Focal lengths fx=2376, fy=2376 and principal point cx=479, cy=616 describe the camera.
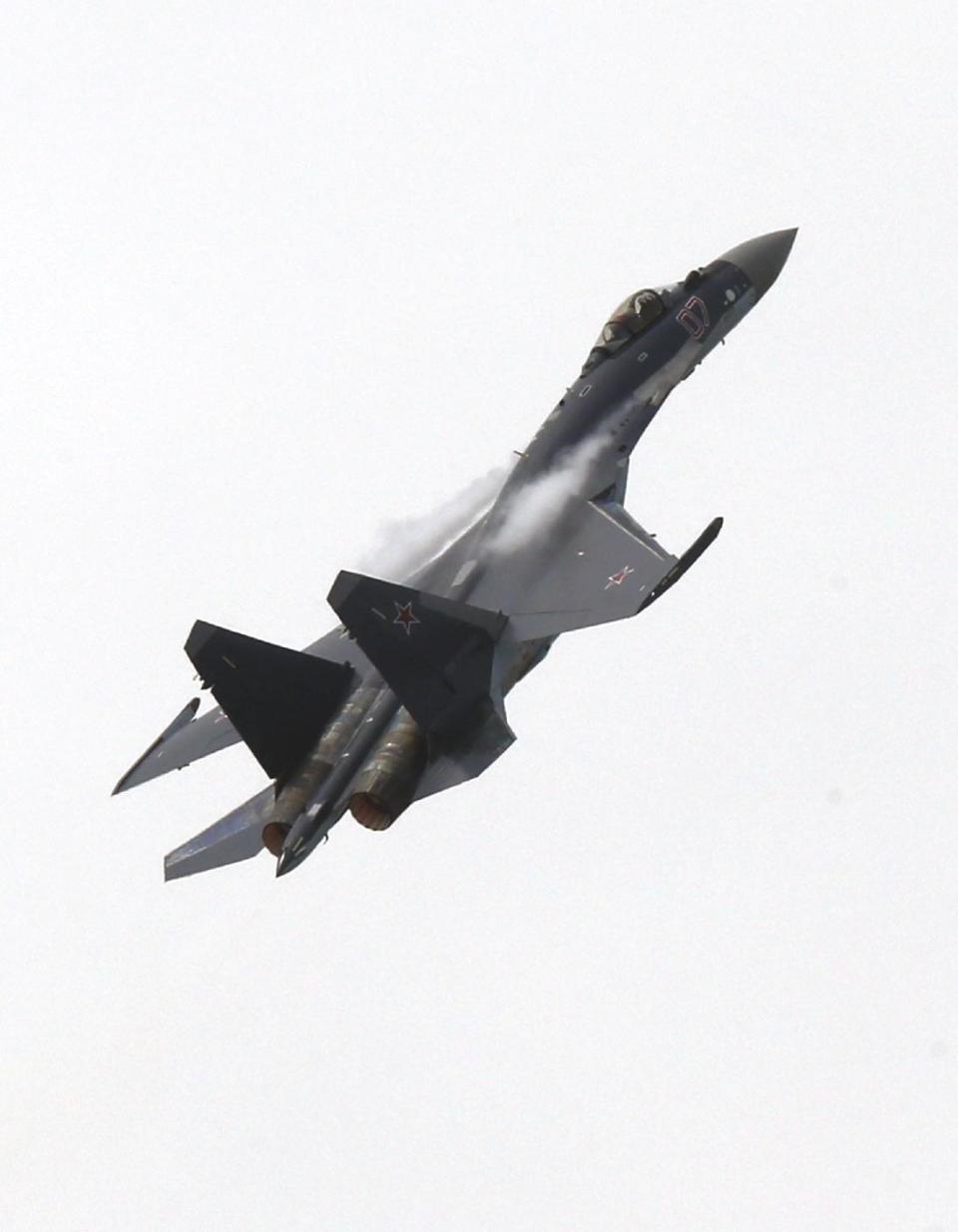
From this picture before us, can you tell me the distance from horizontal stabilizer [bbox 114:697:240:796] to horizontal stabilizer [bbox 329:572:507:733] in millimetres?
5269

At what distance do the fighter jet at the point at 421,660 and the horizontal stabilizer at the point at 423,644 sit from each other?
20mm

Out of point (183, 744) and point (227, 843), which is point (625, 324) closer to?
point (183, 744)

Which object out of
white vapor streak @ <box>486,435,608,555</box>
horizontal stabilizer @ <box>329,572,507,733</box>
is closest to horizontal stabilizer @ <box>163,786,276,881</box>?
horizontal stabilizer @ <box>329,572,507,733</box>

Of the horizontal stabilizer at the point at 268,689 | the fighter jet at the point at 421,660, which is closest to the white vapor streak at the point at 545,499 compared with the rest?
the fighter jet at the point at 421,660

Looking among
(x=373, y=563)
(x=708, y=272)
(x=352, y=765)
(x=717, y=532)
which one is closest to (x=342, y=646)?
(x=373, y=563)

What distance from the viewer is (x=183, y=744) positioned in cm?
3653

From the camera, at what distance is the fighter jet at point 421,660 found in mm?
31453

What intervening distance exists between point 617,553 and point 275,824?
627cm

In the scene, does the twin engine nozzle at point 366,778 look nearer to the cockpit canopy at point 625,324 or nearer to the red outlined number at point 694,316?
the cockpit canopy at point 625,324

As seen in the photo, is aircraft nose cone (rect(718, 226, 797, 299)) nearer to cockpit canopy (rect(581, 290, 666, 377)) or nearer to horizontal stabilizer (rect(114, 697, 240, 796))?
cockpit canopy (rect(581, 290, 666, 377))

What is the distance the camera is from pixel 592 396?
3759cm

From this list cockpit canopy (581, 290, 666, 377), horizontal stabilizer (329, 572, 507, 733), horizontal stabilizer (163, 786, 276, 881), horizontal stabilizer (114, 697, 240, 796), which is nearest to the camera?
horizontal stabilizer (329, 572, 507, 733)

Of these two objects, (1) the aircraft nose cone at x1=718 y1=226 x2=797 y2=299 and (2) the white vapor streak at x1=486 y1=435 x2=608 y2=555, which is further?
(1) the aircraft nose cone at x1=718 y1=226 x2=797 y2=299

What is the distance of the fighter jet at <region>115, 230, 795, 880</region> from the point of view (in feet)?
103
